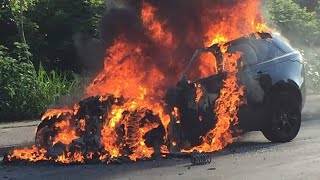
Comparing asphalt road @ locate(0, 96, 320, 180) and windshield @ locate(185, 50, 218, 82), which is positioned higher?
windshield @ locate(185, 50, 218, 82)

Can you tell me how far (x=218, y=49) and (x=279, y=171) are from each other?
272 cm

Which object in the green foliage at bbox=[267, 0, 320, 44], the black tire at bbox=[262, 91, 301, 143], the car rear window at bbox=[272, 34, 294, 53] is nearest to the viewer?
the black tire at bbox=[262, 91, 301, 143]

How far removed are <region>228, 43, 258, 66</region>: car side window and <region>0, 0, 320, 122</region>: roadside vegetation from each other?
412cm

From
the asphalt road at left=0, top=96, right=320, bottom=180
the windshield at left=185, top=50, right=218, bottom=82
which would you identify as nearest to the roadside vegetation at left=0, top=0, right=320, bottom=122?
the windshield at left=185, top=50, right=218, bottom=82

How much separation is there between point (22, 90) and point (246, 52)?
27.4ft

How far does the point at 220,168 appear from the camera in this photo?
795cm

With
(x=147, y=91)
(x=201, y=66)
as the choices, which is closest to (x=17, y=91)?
(x=147, y=91)

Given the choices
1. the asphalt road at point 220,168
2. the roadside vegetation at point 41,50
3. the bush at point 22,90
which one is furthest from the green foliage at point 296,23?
the asphalt road at point 220,168

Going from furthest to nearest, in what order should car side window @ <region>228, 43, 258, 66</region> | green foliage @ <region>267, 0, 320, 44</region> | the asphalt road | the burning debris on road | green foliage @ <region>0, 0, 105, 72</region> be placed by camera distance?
green foliage @ <region>267, 0, 320, 44</region> → green foliage @ <region>0, 0, 105, 72</region> → car side window @ <region>228, 43, 258, 66</region> → the burning debris on road → the asphalt road

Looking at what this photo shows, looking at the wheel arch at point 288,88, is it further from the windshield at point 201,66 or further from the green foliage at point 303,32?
the green foliage at point 303,32

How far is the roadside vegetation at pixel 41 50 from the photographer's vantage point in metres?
16.2

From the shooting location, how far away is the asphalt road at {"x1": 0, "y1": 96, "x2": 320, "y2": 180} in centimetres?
748

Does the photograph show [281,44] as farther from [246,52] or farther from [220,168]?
[220,168]

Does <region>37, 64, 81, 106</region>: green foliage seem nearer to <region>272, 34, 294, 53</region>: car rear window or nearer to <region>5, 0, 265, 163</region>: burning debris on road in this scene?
<region>5, 0, 265, 163</region>: burning debris on road
